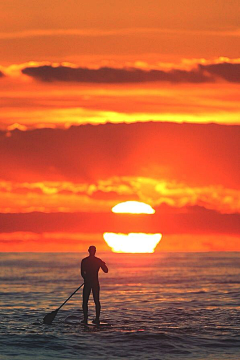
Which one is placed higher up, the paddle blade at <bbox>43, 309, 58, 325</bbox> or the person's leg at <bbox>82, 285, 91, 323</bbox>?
the person's leg at <bbox>82, 285, 91, 323</bbox>

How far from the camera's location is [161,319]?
28.0 meters

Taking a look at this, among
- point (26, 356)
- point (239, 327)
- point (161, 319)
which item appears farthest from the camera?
point (161, 319)

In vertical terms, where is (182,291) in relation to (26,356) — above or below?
above

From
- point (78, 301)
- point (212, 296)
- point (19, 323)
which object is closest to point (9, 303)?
point (78, 301)

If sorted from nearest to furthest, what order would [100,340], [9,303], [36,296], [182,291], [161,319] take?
[100,340]
[161,319]
[9,303]
[36,296]
[182,291]

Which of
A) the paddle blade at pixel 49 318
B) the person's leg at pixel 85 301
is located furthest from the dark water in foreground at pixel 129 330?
the person's leg at pixel 85 301

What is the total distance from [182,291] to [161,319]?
17.7 m

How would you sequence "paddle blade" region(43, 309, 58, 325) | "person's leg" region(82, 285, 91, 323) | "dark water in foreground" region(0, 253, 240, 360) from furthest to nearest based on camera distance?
1. "person's leg" region(82, 285, 91, 323)
2. "paddle blade" region(43, 309, 58, 325)
3. "dark water in foreground" region(0, 253, 240, 360)

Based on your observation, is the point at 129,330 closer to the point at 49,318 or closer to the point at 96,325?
the point at 96,325

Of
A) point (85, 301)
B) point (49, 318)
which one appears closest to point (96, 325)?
point (85, 301)

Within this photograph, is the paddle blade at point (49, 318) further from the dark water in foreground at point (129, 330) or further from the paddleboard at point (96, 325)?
the paddleboard at point (96, 325)

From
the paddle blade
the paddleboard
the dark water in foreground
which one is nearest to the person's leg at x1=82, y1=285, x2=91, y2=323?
the paddleboard

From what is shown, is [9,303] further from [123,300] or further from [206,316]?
[206,316]

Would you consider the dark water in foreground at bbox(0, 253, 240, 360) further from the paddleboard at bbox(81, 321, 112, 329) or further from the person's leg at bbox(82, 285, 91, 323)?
the person's leg at bbox(82, 285, 91, 323)
